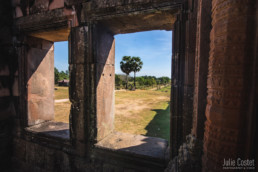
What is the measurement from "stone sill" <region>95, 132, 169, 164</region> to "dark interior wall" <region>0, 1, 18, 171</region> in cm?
244

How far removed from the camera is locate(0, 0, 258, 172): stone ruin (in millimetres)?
821

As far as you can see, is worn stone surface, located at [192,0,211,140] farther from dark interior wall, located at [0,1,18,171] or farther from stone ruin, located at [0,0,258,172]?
dark interior wall, located at [0,1,18,171]

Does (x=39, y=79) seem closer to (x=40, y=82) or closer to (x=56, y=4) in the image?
(x=40, y=82)

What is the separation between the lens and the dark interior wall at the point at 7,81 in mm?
2772

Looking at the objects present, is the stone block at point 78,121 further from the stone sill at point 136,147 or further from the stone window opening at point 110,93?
the stone sill at point 136,147

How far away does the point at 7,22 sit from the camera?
275 cm

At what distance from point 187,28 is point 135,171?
2.17 meters

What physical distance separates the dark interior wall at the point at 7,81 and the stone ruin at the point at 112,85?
19mm

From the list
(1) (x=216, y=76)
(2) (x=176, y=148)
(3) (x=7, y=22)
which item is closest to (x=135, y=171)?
(2) (x=176, y=148)

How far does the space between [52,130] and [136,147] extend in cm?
193

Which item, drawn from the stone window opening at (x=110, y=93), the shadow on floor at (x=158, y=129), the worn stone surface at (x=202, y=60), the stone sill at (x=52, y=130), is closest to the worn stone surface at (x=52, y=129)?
the stone sill at (x=52, y=130)

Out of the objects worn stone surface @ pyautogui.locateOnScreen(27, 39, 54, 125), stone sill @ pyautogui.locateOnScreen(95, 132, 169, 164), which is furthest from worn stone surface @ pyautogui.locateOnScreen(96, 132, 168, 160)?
worn stone surface @ pyautogui.locateOnScreen(27, 39, 54, 125)

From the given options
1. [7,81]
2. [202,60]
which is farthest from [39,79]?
[202,60]

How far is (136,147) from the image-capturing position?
202 cm
